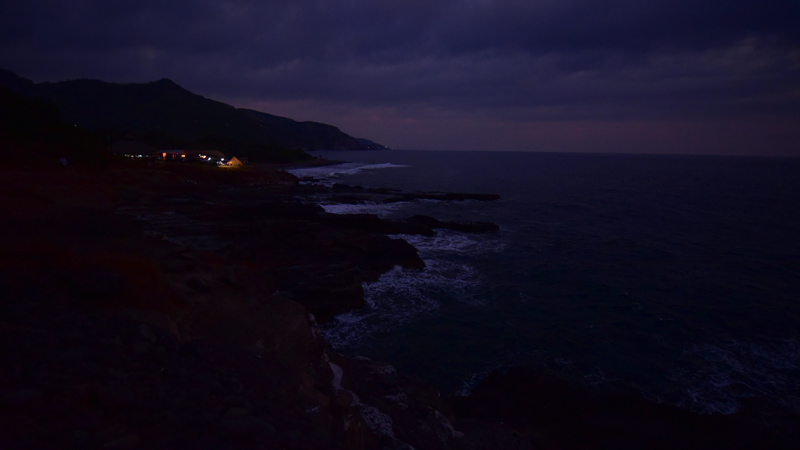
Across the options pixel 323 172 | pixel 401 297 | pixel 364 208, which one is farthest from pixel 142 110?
pixel 401 297

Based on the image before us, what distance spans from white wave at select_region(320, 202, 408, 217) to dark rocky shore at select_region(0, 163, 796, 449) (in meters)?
20.1

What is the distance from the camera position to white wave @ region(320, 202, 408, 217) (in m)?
38.6

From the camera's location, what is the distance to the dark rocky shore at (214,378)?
190 inches

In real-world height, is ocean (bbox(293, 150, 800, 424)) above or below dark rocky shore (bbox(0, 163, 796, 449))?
below

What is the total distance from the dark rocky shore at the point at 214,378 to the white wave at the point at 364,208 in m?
20.1

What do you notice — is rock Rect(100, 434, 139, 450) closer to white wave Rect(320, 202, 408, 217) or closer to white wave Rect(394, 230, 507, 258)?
white wave Rect(394, 230, 507, 258)

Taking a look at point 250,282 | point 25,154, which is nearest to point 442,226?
point 250,282

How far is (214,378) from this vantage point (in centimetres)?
631

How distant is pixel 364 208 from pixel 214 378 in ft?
115

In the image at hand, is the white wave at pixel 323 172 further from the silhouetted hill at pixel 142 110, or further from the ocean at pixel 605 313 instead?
the silhouetted hill at pixel 142 110

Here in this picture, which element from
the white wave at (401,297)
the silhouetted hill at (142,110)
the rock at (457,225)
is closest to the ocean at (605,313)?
the white wave at (401,297)

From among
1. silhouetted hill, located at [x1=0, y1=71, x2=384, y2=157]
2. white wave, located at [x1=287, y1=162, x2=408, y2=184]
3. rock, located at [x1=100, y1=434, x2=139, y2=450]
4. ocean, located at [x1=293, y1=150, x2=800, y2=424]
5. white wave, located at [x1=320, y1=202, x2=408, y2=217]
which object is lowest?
ocean, located at [x1=293, y1=150, x2=800, y2=424]

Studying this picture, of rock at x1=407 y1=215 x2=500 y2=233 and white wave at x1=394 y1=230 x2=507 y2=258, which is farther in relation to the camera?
rock at x1=407 y1=215 x2=500 y2=233

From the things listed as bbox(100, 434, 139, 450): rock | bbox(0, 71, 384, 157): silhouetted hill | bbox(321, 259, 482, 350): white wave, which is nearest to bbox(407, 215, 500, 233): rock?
bbox(321, 259, 482, 350): white wave
